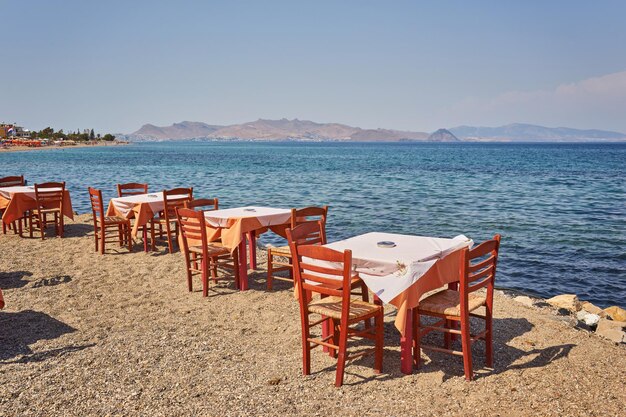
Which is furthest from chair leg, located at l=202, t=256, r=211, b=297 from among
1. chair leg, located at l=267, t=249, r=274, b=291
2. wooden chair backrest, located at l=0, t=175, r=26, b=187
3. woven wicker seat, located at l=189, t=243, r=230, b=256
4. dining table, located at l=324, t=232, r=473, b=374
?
wooden chair backrest, located at l=0, t=175, r=26, b=187

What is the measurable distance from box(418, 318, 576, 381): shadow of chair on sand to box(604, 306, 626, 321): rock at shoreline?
11.9 ft

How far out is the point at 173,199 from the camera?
1052 centimetres

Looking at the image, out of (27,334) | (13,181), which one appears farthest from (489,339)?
(13,181)

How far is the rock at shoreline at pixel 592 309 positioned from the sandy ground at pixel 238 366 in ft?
6.79

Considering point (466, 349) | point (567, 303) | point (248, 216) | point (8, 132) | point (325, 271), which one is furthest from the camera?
point (8, 132)

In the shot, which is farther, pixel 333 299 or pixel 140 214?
pixel 140 214

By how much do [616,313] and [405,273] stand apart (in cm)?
591

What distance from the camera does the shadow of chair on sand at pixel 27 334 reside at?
5629mm

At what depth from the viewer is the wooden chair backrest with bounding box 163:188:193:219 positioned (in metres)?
10.3

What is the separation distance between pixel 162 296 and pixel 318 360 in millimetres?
3199

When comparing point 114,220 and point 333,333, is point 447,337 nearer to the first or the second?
point 333,333

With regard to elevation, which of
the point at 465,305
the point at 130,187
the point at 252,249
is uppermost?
the point at 130,187

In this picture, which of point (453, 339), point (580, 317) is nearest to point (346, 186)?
point (580, 317)

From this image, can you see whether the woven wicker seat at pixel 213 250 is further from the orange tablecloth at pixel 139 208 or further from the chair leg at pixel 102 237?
the chair leg at pixel 102 237
